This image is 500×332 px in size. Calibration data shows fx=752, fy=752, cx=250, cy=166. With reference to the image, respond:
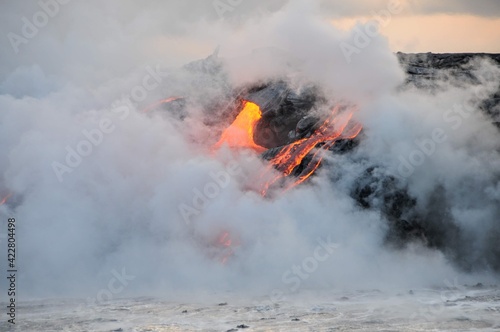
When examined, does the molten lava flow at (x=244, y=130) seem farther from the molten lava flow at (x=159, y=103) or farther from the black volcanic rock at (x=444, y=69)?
the black volcanic rock at (x=444, y=69)

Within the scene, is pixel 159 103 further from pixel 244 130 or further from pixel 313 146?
pixel 313 146

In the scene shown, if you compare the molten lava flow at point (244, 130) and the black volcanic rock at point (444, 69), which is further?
the molten lava flow at point (244, 130)

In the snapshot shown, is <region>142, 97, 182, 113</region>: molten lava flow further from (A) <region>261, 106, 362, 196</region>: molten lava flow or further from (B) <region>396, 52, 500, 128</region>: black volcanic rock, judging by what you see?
(B) <region>396, 52, 500, 128</region>: black volcanic rock

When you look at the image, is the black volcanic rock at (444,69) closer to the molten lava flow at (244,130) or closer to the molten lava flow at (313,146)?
the molten lava flow at (313,146)

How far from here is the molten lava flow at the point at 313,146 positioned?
136ft

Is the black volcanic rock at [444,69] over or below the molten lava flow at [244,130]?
over

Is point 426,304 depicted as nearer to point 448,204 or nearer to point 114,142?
point 448,204

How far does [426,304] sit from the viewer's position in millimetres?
29719

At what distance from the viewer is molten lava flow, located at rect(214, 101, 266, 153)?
4834 centimetres

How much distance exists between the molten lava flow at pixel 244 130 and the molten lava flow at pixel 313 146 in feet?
15.6

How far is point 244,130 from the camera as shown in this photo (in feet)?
162

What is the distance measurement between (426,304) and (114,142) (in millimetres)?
23885

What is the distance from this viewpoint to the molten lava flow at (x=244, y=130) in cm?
4834

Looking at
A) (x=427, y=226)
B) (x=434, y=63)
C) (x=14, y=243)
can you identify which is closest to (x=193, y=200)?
(x=14, y=243)
